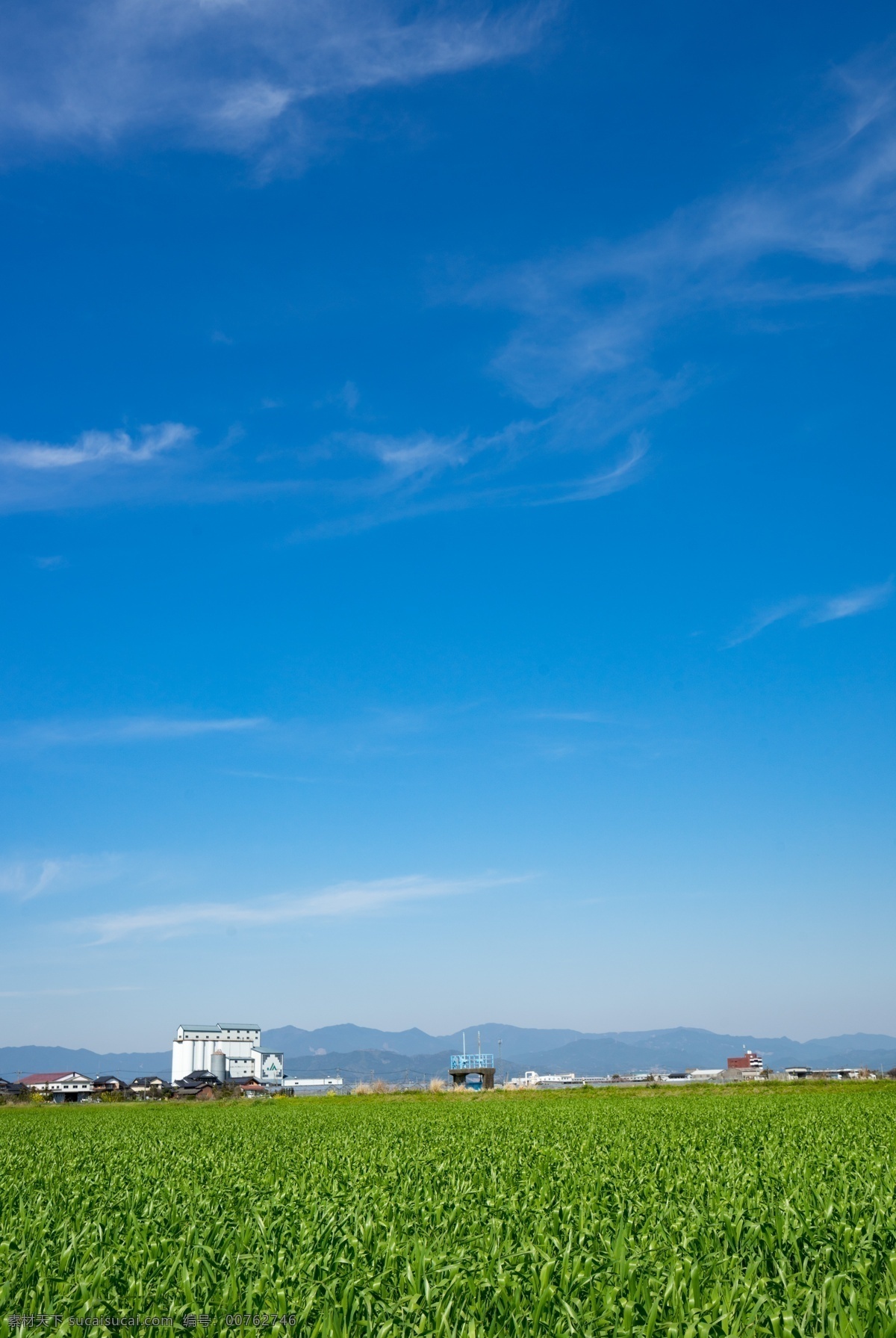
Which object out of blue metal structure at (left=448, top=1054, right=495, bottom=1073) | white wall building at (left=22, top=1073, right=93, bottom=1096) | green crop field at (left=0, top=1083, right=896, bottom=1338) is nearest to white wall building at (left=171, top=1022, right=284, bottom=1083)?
white wall building at (left=22, top=1073, right=93, bottom=1096)

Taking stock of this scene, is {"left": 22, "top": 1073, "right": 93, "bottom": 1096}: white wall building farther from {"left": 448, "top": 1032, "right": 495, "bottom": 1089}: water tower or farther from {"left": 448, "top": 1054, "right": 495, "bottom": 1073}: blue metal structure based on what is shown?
{"left": 448, "top": 1032, "right": 495, "bottom": 1089}: water tower

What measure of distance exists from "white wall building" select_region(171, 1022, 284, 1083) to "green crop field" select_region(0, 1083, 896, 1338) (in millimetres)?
150909

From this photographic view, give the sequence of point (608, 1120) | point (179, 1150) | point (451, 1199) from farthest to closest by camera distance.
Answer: point (608, 1120)
point (179, 1150)
point (451, 1199)

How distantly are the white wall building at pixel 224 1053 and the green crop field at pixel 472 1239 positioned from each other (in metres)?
151

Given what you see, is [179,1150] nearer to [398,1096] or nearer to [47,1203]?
[47,1203]

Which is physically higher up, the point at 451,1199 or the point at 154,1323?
the point at 154,1323

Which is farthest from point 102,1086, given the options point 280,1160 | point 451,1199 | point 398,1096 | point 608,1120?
point 451,1199

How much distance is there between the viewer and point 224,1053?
504 feet

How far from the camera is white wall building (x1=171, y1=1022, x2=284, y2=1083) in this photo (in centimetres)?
15612

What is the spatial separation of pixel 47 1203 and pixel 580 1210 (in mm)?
7160

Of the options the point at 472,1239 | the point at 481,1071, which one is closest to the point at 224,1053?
the point at 481,1071

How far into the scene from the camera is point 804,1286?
24.1 feet

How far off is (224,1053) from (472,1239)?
530ft

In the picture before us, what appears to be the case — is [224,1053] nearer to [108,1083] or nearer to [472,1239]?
[108,1083]
